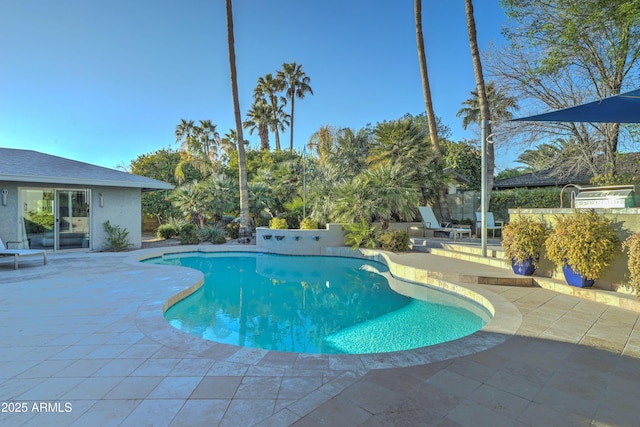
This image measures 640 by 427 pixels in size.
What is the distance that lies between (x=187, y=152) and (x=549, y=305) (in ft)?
87.2

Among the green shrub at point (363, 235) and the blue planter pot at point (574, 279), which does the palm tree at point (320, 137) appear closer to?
the green shrub at point (363, 235)

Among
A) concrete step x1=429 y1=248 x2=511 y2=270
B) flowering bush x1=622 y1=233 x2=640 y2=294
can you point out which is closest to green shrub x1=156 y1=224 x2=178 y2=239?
concrete step x1=429 y1=248 x2=511 y2=270

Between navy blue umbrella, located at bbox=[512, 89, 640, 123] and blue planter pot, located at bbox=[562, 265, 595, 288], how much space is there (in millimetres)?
2558

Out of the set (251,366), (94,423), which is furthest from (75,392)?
(251,366)

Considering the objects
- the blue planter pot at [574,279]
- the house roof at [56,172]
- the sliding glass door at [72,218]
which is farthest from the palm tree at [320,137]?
the blue planter pot at [574,279]

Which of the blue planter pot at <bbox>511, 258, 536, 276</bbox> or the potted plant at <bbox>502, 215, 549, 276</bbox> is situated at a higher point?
the potted plant at <bbox>502, 215, 549, 276</bbox>

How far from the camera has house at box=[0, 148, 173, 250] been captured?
34.0 ft

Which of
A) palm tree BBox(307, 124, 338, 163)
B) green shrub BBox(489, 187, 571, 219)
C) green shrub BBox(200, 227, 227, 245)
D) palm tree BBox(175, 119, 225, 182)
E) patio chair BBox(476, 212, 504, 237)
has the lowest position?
green shrub BBox(200, 227, 227, 245)

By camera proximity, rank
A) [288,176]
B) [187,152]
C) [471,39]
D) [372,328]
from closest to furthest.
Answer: [372,328] < [471,39] < [288,176] < [187,152]

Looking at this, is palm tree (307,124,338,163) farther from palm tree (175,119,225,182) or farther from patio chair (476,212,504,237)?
patio chair (476,212,504,237)

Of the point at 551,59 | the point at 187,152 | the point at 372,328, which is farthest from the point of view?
the point at 187,152

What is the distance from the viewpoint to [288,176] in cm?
1723

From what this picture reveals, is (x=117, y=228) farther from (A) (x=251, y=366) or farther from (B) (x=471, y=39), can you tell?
(B) (x=471, y=39)

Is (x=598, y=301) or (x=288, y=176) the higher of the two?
(x=288, y=176)
